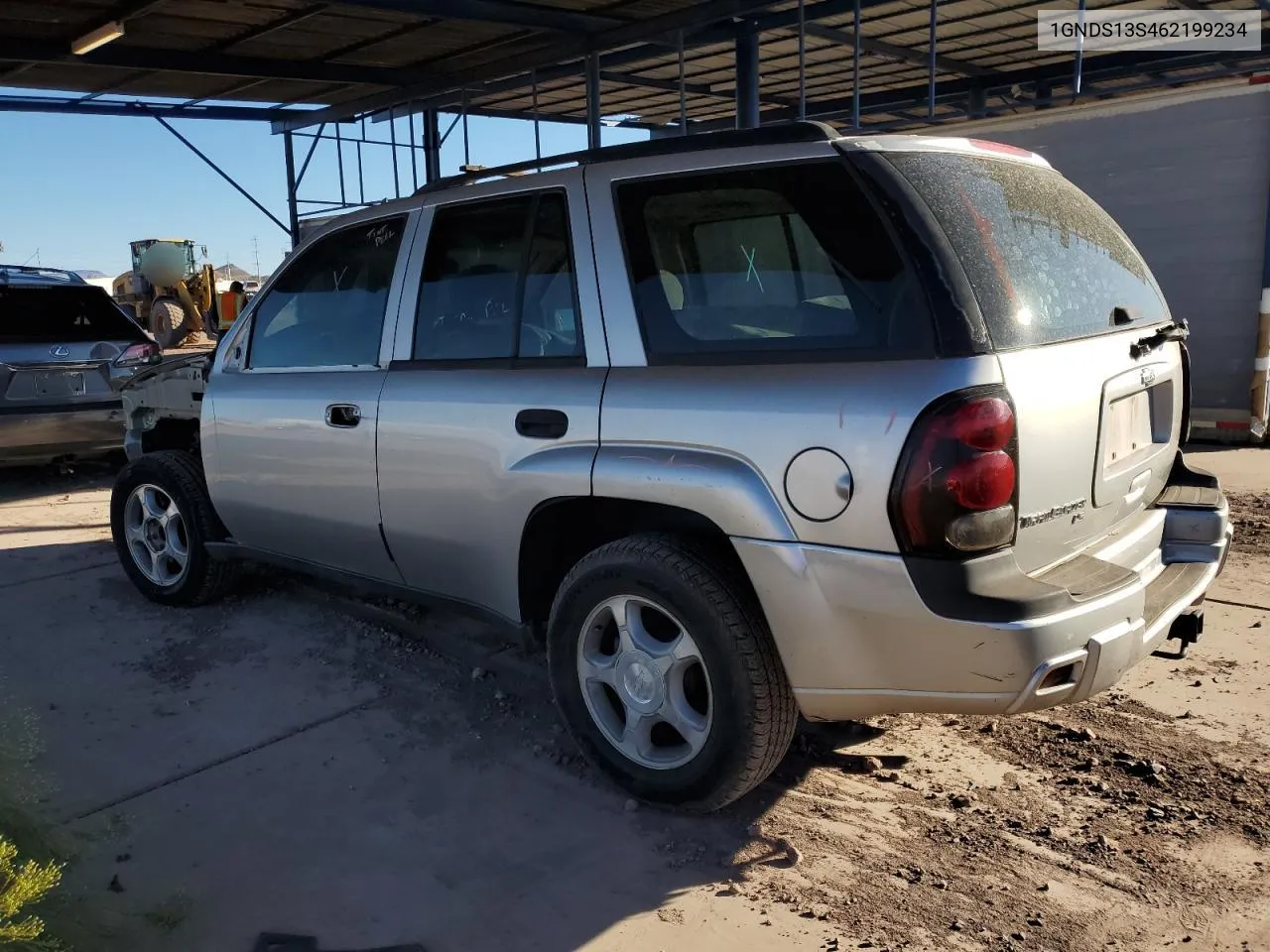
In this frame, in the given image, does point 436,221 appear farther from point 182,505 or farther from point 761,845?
point 761,845

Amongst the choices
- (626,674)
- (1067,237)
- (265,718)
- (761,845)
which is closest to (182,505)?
(265,718)

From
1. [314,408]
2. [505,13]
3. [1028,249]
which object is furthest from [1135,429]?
[505,13]

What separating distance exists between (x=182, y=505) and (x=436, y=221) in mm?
2128

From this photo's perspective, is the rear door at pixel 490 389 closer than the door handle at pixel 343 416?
Yes

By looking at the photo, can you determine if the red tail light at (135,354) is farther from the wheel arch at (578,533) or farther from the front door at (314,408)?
the wheel arch at (578,533)

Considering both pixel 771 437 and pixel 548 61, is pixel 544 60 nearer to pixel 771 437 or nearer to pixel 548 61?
pixel 548 61

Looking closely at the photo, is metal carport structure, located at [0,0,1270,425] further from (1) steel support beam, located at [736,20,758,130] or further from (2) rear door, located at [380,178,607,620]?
(2) rear door, located at [380,178,607,620]

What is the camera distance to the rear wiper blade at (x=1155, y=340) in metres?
3.02

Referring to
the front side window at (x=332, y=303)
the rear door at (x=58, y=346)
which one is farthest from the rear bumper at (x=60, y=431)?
the front side window at (x=332, y=303)

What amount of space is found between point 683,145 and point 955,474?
135 cm

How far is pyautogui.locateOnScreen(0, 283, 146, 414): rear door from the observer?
24.6 feet

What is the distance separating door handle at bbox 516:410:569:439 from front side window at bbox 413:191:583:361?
0.20 meters

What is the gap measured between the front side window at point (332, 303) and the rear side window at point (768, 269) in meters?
1.23

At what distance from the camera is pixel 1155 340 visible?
3119 mm
